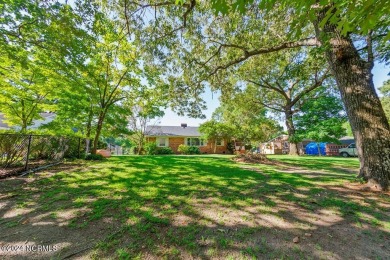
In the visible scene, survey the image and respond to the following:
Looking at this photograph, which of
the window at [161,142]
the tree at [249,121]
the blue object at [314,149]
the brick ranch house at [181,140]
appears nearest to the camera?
the tree at [249,121]

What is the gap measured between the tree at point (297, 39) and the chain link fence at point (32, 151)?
5294 millimetres

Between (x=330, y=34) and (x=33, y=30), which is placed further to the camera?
(x=33, y=30)

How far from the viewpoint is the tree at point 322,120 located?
58.8ft

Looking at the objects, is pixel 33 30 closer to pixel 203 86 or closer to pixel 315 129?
pixel 203 86

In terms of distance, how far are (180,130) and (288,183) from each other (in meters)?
Answer: 23.8

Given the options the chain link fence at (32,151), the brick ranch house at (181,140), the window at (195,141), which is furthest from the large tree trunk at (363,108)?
the window at (195,141)

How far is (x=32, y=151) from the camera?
21.7ft

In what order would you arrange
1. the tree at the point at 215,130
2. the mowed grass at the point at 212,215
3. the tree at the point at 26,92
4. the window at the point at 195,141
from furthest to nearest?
the window at the point at 195,141, the tree at the point at 215,130, the tree at the point at 26,92, the mowed grass at the point at 212,215

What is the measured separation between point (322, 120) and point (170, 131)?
779 inches

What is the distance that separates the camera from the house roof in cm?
2443

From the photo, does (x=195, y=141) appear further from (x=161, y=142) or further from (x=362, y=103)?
(x=362, y=103)

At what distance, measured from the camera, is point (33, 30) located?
5613 millimetres

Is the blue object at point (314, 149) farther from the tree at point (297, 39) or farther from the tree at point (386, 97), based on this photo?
the tree at point (297, 39)

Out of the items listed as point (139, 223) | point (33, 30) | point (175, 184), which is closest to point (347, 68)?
point (175, 184)
